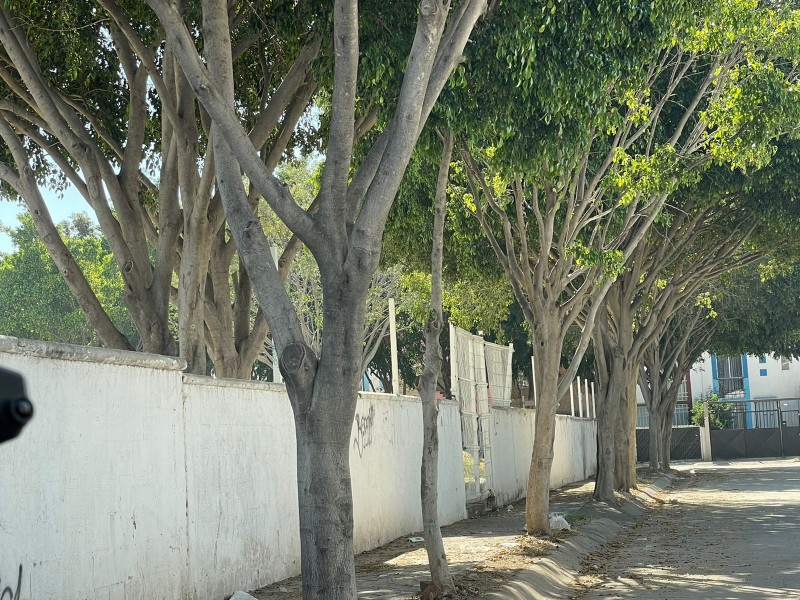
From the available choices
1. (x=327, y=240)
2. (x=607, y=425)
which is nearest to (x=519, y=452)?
(x=607, y=425)

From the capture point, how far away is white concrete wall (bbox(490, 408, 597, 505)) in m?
21.9

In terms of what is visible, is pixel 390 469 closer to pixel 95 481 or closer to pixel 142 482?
pixel 142 482

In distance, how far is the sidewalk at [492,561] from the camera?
984 centimetres

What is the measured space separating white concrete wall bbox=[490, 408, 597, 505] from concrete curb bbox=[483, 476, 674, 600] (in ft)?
6.60

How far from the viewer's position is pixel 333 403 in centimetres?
728

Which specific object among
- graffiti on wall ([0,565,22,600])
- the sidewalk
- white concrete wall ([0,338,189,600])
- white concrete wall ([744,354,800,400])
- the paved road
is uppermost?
white concrete wall ([744,354,800,400])

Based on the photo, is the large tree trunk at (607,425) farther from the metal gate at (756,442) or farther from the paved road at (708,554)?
the metal gate at (756,442)

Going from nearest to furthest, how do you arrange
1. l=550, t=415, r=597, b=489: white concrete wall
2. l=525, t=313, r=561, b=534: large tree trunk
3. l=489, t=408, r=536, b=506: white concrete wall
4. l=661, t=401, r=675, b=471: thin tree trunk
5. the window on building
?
l=525, t=313, r=561, b=534: large tree trunk → l=489, t=408, r=536, b=506: white concrete wall → l=550, t=415, r=597, b=489: white concrete wall → l=661, t=401, r=675, b=471: thin tree trunk → the window on building

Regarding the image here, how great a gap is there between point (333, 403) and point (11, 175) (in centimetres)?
705

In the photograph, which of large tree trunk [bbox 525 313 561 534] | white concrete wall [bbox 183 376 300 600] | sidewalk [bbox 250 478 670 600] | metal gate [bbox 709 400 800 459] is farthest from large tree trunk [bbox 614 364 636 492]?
metal gate [bbox 709 400 800 459]

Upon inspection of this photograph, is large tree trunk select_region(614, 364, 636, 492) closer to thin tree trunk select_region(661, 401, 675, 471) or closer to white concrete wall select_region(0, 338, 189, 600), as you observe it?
thin tree trunk select_region(661, 401, 675, 471)

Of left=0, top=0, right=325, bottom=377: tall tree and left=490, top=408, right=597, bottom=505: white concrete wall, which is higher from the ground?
left=0, top=0, right=325, bottom=377: tall tree

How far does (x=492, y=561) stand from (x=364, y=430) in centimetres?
256

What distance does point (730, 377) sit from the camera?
6894 centimetres
